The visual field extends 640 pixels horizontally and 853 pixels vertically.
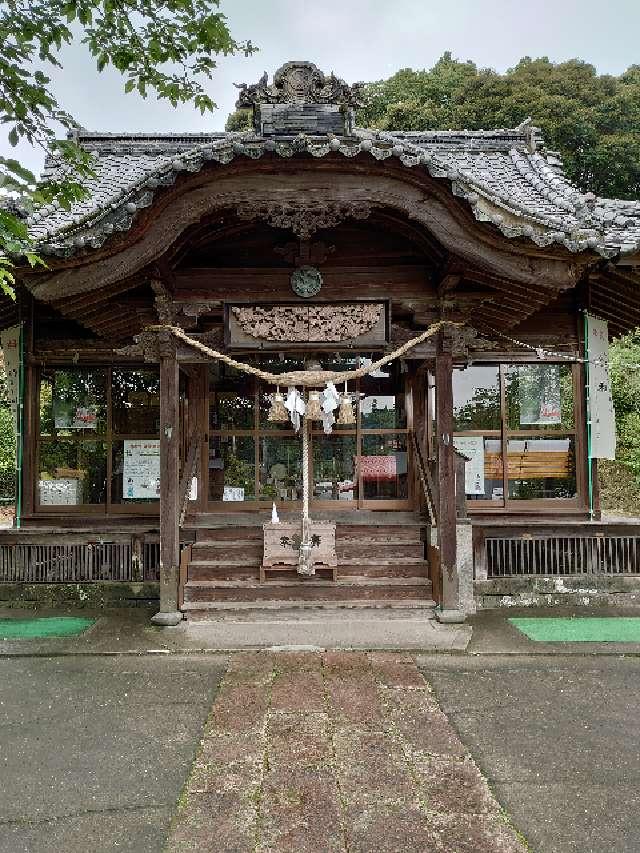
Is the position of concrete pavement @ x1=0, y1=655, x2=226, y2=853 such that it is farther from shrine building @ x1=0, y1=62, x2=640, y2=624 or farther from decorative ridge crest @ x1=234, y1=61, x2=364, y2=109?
decorative ridge crest @ x1=234, y1=61, x2=364, y2=109

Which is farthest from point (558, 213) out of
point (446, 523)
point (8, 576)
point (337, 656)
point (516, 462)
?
point (8, 576)

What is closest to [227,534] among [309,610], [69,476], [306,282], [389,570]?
[309,610]

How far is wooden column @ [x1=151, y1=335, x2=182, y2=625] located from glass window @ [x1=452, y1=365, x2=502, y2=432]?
4487 millimetres

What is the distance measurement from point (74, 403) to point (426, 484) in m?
5.57

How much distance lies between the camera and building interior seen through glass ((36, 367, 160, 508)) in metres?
9.16

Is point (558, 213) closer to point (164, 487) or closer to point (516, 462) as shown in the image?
point (516, 462)

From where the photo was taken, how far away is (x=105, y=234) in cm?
584

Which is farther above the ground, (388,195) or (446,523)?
(388,195)

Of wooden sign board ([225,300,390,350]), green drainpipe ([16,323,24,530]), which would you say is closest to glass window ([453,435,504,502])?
wooden sign board ([225,300,390,350])

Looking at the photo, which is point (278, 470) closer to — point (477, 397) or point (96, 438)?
point (96, 438)

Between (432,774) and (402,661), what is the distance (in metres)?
2.00

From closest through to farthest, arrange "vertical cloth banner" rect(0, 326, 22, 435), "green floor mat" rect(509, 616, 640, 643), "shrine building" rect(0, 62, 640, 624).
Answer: "shrine building" rect(0, 62, 640, 624)
"green floor mat" rect(509, 616, 640, 643)
"vertical cloth banner" rect(0, 326, 22, 435)

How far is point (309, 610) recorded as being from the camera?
6.98 m

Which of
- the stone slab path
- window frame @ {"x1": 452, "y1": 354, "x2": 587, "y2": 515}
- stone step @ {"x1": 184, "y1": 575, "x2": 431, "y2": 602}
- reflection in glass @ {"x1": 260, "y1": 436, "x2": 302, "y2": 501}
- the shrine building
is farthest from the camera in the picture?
window frame @ {"x1": 452, "y1": 354, "x2": 587, "y2": 515}
